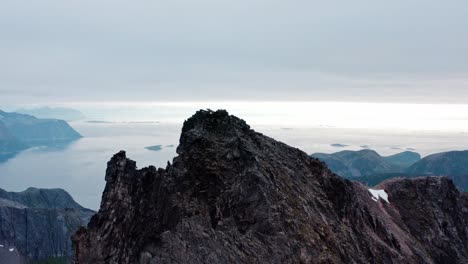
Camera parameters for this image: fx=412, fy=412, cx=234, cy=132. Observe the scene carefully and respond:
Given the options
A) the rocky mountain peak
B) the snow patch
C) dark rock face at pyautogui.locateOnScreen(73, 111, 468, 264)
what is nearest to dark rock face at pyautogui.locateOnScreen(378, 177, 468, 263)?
the snow patch

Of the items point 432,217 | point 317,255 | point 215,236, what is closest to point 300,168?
point 317,255

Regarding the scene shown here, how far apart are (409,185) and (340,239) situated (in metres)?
47.1

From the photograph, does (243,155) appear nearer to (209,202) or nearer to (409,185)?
(209,202)

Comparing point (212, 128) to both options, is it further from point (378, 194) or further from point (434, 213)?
point (434, 213)

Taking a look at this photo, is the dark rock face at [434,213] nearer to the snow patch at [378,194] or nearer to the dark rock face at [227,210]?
the snow patch at [378,194]

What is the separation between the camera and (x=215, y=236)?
4097 cm

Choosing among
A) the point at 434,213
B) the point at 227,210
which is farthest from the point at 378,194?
the point at 227,210

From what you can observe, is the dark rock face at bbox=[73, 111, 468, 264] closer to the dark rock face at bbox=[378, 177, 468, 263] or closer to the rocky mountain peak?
the rocky mountain peak

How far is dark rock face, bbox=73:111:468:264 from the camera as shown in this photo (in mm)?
40781

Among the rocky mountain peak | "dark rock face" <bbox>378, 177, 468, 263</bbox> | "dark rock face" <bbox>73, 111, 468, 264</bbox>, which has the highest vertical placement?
the rocky mountain peak

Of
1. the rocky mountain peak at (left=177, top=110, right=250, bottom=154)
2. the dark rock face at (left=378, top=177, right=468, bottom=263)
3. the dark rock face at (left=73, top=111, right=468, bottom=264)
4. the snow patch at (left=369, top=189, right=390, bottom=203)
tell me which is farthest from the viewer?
the snow patch at (left=369, top=189, right=390, bottom=203)

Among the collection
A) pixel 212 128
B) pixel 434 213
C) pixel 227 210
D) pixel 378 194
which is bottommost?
pixel 434 213

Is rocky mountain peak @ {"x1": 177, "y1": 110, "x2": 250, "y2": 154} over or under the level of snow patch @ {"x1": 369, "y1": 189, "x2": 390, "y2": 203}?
over

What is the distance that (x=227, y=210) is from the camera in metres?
44.1
